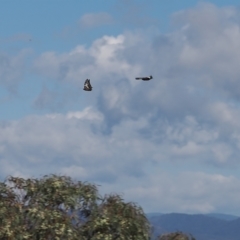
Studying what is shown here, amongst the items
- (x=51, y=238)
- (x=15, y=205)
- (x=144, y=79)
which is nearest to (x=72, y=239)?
(x=51, y=238)

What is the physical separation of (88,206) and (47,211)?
3.19 metres

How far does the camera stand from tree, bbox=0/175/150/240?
52.1 metres

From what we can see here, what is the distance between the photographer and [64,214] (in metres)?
53.4

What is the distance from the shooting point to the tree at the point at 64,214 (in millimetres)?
52062

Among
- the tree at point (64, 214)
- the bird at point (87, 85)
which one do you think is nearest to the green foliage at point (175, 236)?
the tree at point (64, 214)

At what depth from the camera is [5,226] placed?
51625 millimetres

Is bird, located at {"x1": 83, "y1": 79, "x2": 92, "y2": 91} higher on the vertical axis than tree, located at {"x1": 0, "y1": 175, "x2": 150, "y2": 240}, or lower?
higher

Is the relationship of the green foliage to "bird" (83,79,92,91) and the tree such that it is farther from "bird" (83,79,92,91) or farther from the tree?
"bird" (83,79,92,91)

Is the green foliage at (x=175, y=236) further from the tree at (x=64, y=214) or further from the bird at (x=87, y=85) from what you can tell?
the bird at (x=87, y=85)

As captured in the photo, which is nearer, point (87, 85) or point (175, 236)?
point (87, 85)

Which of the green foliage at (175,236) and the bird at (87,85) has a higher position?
the bird at (87,85)

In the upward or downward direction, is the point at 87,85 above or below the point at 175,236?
above

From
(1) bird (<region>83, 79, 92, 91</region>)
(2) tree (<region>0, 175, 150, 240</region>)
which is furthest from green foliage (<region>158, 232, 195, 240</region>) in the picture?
(1) bird (<region>83, 79, 92, 91</region>)

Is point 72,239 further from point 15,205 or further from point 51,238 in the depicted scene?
point 15,205
